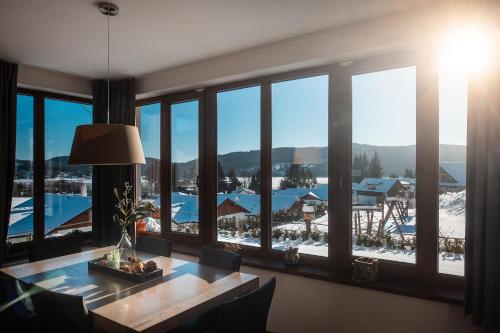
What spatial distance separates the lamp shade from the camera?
6.59 feet

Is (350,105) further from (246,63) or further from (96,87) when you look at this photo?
(96,87)

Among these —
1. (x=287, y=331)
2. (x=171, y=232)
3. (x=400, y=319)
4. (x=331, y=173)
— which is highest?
(x=331, y=173)

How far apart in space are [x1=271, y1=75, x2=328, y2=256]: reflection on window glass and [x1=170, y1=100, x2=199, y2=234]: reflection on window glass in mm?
1024

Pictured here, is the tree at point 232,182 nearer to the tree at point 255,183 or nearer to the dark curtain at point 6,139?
the tree at point 255,183

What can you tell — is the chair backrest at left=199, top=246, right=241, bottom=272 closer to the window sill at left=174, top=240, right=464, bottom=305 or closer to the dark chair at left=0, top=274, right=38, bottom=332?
the window sill at left=174, top=240, right=464, bottom=305

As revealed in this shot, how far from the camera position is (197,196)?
399 centimetres

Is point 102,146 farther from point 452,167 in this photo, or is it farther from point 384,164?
point 452,167

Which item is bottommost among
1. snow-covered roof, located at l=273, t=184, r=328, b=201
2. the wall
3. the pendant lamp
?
the wall

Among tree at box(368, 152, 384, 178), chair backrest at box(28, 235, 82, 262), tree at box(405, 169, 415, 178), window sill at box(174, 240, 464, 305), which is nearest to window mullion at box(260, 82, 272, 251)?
window sill at box(174, 240, 464, 305)

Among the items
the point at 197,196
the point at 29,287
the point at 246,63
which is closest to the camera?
the point at 29,287

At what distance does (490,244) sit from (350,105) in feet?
4.65

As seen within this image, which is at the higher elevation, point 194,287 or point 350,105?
point 350,105

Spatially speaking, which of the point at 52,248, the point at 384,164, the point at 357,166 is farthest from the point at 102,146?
the point at 384,164

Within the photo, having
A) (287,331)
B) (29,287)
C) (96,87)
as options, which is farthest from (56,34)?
(287,331)
